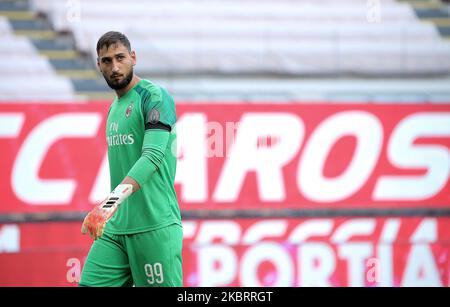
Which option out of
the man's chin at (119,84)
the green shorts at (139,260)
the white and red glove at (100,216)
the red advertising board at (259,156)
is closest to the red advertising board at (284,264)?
the red advertising board at (259,156)

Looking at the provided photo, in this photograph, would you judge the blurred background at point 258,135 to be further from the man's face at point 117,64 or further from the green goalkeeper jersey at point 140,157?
the man's face at point 117,64

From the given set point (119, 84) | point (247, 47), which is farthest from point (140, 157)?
point (247, 47)

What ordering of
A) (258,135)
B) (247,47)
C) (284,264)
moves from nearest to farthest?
(284,264) < (258,135) < (247,47)

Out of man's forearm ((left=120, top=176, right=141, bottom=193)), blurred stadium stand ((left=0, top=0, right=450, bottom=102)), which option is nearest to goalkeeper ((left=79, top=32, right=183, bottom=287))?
man's forearm ((left=120, top=176, right=141, bottom=193))

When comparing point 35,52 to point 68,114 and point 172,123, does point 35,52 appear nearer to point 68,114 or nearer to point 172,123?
point 68,114

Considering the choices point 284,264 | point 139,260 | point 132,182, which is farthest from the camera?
point 284,264

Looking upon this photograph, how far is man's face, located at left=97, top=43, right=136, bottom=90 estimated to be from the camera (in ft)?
11.9

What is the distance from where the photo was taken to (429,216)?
8164mm

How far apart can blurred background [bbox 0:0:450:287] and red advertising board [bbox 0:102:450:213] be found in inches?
0.5

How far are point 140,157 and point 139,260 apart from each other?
46 cm

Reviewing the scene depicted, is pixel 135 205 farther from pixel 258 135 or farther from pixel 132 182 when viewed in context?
pixel 258 135

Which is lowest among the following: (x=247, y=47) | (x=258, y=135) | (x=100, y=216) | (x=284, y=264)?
(x=284, y=264)

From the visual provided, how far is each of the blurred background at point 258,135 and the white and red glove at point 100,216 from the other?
10.0ft

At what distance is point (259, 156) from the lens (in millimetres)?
8164
